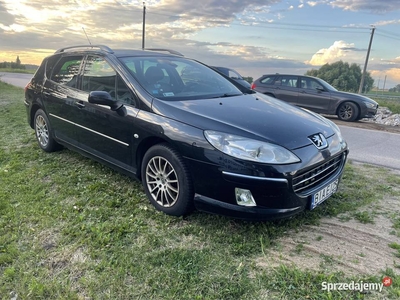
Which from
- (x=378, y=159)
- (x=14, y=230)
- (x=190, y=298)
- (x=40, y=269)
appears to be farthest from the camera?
(x=378, y=159)

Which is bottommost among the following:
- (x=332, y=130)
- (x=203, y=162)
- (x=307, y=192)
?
(x=307, y=192)

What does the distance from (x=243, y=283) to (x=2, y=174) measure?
11.9ft

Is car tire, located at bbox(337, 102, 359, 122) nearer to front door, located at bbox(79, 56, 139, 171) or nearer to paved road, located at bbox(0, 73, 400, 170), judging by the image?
paved road, located at bbox(0, 73, 400, 170)

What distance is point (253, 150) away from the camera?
277cm

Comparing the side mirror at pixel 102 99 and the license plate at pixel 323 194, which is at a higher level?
the side mirror at pixel 102 99

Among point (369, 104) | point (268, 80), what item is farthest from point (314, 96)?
point (268, 80)

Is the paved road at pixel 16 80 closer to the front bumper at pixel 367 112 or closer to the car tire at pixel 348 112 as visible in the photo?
the car tire at pixel 348 112

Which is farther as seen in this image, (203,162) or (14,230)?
(14,230)

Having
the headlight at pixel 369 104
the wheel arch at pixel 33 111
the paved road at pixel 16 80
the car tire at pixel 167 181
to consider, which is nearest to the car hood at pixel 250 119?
the car tire at pixel 167 181

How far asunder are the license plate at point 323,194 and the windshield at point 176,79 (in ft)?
5.08

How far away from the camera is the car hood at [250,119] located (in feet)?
9.57

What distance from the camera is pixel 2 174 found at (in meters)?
4.43

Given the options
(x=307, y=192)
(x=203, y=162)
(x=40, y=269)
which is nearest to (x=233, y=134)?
(x=203, y=162)

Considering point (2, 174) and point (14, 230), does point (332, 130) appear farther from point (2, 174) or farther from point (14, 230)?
point (2, 174)
